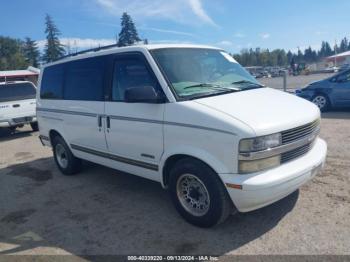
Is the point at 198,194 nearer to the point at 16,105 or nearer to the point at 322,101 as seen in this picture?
the point at 322,101

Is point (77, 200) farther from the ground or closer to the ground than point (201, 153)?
closer to the ground

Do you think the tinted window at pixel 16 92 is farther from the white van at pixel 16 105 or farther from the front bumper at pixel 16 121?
the front bumper at pixel 16 121

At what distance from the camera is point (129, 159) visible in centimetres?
475

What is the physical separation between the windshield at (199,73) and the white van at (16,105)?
29.2ft

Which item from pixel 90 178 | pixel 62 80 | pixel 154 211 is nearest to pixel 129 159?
pixel 154 211

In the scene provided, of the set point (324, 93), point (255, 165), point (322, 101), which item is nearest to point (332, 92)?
point (324, 93)

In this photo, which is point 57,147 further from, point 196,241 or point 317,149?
point 317,149

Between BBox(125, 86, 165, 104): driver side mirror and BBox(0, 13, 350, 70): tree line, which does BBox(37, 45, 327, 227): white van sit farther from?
BBox(0, 13, 350, 70): tree line

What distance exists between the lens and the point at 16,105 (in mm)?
11703

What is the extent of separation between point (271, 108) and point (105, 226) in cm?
250

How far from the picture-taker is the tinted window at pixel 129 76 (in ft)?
14.1

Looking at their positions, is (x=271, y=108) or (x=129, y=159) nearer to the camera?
(x=271, y=108)

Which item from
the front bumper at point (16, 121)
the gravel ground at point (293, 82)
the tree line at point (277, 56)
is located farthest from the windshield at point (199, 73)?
the tree line at point (277, 56)

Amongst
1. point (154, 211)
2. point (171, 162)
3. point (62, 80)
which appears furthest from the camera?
point (62, 80)
